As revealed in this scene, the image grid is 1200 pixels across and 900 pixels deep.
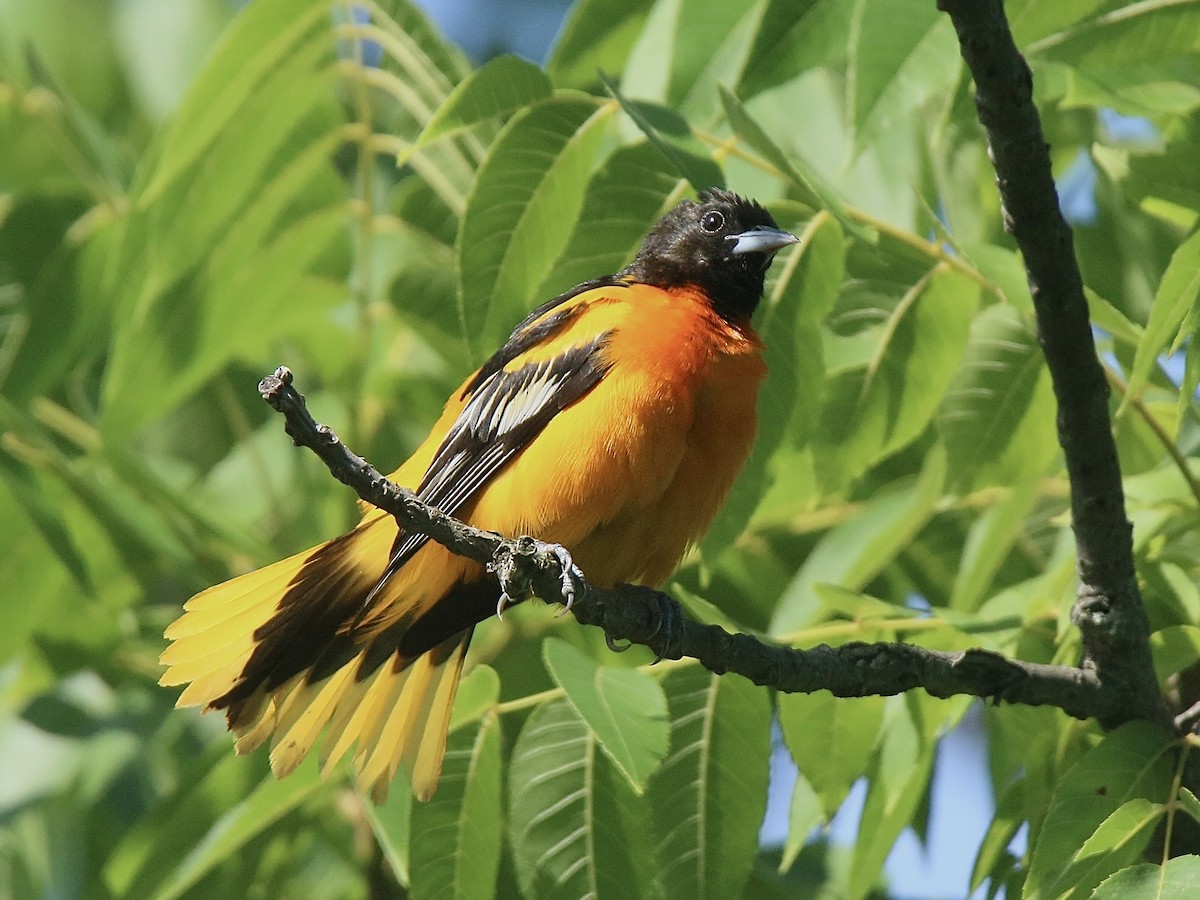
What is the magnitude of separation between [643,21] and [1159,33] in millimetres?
1609

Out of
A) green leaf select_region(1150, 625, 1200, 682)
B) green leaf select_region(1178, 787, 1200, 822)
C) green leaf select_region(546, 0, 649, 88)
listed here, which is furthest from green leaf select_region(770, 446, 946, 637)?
green leaf select_region(546, 0, 649, 88)

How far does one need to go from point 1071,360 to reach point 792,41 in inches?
38.8

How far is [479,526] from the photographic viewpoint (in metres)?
3.55

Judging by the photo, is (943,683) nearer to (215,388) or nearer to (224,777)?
(224,777)

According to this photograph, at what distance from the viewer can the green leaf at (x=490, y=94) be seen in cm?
319

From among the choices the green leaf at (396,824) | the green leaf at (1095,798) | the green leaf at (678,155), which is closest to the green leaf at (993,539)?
the green leaf at (1095,798)

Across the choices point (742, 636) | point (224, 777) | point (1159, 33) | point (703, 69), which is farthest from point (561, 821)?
point (1159, 33)

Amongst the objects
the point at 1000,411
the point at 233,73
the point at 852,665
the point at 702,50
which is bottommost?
the point at 852,665

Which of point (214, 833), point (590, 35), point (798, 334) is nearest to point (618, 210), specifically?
point (798, 334)

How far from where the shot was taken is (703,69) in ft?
11.6

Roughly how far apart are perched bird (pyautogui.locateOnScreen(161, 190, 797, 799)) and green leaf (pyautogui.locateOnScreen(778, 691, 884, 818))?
24.1 inches

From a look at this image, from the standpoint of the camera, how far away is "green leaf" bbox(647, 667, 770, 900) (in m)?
3.15

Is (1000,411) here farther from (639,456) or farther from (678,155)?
(678,155)

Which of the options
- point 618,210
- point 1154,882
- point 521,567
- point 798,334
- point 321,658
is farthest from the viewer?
point 321,658
